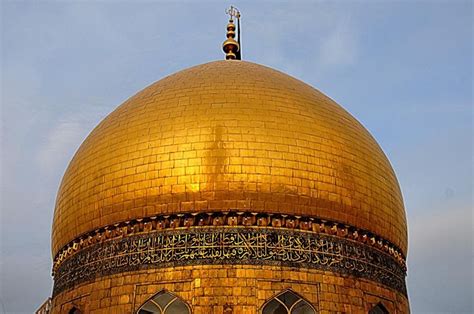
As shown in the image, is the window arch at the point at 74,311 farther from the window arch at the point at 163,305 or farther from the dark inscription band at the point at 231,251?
the window arch at the point at 163,305

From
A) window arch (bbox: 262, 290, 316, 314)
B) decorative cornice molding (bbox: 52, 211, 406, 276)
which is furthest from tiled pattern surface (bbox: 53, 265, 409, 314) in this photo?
decorative cornice molding (bbox: 52, 211, 406, 276)

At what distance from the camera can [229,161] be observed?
35.6 ft

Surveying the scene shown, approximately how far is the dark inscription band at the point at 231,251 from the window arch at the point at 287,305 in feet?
1.63

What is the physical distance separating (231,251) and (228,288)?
59cm

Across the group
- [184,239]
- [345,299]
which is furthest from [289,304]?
[184,239]

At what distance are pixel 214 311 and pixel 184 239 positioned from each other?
50.0 inches

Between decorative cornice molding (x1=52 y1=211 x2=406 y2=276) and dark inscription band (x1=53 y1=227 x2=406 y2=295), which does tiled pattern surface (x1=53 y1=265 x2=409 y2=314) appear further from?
decorative cornice molding (x1=52 y1=211 x2=406 y2=276)

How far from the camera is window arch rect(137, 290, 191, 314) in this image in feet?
33.7

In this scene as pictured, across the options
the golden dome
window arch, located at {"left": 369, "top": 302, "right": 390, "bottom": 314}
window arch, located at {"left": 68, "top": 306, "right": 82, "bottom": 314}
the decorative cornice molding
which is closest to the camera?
the decorative cornice molding

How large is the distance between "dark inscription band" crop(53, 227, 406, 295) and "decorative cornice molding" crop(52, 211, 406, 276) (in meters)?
0.08

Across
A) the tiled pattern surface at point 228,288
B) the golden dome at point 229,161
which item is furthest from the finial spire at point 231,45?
the tiled pattern surface at point 228,288

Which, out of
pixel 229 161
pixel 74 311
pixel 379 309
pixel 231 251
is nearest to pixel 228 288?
pixel 231 251

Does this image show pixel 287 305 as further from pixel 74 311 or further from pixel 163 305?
pixel 74 311

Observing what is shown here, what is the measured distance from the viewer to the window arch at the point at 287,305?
33.3 ft
